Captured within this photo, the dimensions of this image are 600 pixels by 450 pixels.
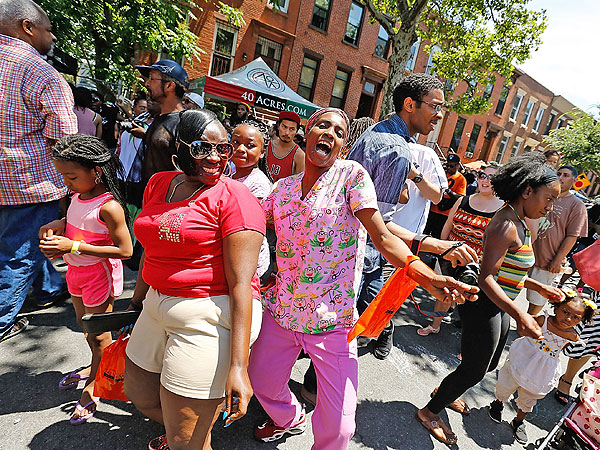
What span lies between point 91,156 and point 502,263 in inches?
116

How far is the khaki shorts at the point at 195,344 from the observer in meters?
1.50

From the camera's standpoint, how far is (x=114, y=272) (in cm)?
234

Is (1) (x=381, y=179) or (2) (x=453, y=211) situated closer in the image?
(1) (x=381, y=179)

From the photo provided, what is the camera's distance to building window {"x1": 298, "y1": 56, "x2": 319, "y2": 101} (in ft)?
51.2

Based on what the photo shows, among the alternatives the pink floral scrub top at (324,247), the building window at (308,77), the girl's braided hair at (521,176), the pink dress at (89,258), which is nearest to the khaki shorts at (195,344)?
the pink floral scrub top at (324,247)

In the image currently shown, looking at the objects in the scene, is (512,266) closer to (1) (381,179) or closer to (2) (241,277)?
(1) (381,179)

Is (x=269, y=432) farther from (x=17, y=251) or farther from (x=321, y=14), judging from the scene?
(x=321, y=14)

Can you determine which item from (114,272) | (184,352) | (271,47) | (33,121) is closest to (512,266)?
(184,352)

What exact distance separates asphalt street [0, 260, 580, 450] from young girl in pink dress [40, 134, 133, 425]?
7.1 inches

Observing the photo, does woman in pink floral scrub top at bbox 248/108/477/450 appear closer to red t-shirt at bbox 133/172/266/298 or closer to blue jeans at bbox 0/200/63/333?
red t-shirt at bbox 133/172/266/298

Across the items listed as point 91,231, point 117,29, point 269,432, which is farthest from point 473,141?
point 91,231

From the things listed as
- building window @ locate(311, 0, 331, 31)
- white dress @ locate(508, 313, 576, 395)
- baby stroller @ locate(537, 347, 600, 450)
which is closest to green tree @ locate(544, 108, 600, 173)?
building window @ locate(311, 0, 331, 31)

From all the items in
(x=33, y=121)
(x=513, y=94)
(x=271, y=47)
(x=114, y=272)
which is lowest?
(x=114, y=272)

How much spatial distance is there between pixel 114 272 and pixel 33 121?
146cm
